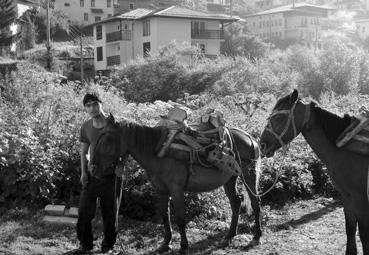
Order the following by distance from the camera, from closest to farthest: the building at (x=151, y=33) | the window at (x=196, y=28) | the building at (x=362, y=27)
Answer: the building at (x=151, y=33), the window at (x=196, y=28), the building at (x=362, y=27)

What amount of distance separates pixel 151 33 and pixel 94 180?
42.6 metres

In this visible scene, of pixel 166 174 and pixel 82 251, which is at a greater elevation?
pixel 166 174

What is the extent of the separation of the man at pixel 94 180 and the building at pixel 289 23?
76.7 m

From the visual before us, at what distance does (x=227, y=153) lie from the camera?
669 centimetres

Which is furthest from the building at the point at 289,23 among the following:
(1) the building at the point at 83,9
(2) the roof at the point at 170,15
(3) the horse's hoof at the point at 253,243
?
(3) the horse's hoof at the point at 253,243

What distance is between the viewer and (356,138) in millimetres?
5254

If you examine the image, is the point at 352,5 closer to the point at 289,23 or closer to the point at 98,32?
the point at 289,23

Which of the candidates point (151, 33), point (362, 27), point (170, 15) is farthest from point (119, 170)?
point (362, 27)

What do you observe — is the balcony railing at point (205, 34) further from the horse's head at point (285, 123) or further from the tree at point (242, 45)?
the horse's head at point (285, 123)

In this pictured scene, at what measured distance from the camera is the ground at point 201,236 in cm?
674

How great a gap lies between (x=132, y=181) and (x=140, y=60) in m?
25.6

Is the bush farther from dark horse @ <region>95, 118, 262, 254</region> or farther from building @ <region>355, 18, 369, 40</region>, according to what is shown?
building @ <region>355, 18, 369, 40</region>

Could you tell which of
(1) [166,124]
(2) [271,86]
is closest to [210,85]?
(2) [271,86]

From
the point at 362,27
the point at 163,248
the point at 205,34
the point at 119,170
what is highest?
the point at 362,27
